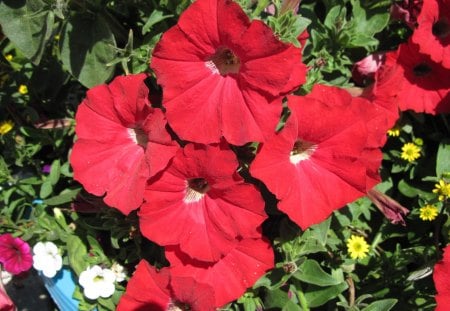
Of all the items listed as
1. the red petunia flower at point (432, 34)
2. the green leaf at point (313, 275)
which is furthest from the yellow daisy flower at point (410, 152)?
the green leaf at point (313, 275)

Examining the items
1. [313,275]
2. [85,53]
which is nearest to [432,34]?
[313,275]

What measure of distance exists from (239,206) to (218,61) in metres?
0.37

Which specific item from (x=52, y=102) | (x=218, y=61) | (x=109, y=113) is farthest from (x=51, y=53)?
(x=218, y=61)

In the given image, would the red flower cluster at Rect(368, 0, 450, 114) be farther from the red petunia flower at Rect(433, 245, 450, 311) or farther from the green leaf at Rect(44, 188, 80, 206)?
the green leaf at Rect(44, 188, 80, 206)

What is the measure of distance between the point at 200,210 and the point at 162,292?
0.24 m

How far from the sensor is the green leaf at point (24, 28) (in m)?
1.45

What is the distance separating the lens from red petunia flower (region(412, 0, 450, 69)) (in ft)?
5.39

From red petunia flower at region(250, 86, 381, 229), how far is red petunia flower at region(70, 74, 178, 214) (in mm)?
254

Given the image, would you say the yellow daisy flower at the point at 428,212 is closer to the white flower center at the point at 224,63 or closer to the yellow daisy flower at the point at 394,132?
the yellow daisy flower at the point at 394,132

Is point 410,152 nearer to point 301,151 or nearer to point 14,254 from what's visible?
point 301,151

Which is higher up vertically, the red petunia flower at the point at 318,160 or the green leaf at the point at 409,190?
the red petunia flower at the point at 318,160

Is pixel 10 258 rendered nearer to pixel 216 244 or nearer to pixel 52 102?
pixel 52 102

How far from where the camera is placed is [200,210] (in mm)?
1401

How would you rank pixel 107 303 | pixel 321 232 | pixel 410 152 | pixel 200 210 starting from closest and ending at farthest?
pixel 200 210
pixel 321 232
pixel 107 303
pixel 410 152
